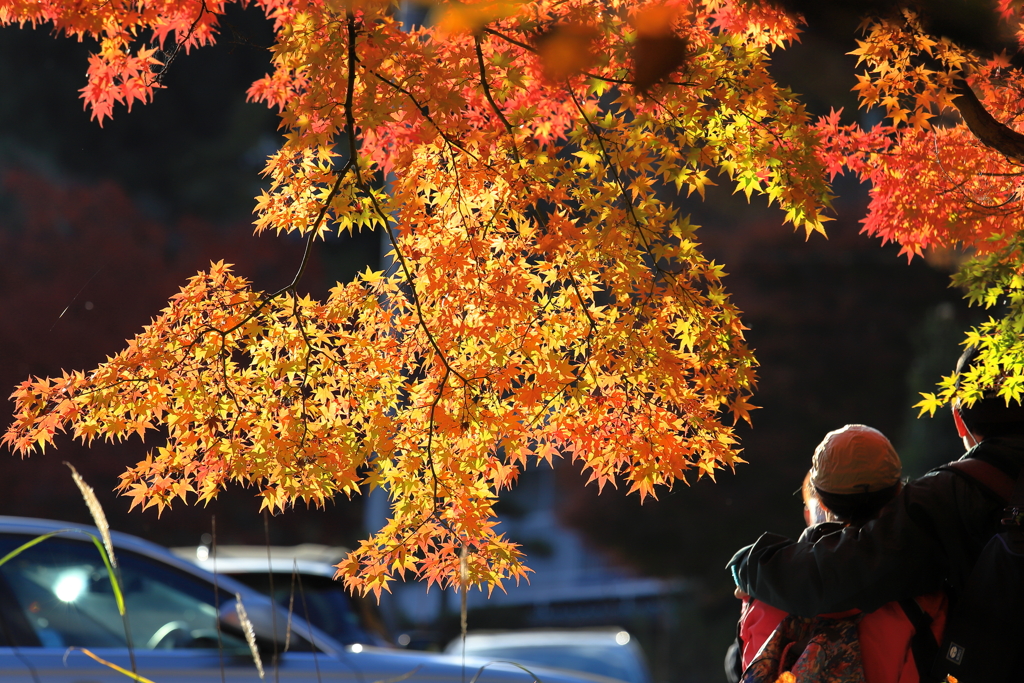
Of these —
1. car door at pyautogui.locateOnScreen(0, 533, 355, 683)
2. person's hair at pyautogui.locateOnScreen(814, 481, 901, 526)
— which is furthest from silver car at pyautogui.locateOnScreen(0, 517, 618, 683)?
person's hair at pyautogui.locateOnScreen(814, 481, 901, 526)

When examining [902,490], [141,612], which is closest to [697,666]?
[141,612]

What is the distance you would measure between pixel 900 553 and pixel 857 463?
0.72ft

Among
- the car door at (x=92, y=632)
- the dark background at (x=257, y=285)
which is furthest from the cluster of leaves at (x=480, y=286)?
the dark background at (x=257, y=285)

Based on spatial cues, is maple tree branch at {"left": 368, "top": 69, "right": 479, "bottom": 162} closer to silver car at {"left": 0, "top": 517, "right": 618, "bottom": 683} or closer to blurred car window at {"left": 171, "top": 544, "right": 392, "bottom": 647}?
silver car at {"left": 0, "top": 517, "right": 618, "bottom": 683}

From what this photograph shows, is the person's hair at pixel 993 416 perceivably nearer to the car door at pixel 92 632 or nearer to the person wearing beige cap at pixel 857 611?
the person wearing beige cap at pixel 857 611

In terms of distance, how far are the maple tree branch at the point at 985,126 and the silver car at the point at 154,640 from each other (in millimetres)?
2598

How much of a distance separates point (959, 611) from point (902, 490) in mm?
281

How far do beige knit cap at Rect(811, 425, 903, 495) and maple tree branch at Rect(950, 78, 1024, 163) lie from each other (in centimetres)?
82

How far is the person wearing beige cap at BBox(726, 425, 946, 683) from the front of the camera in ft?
6.34

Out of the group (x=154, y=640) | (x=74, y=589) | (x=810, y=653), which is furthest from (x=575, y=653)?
(x=810, y=653)

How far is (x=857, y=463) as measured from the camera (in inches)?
78.9

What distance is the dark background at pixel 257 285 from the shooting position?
336 inches

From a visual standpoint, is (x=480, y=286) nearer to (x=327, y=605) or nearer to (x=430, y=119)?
(x=430, y=119)

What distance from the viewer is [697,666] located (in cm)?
1055
